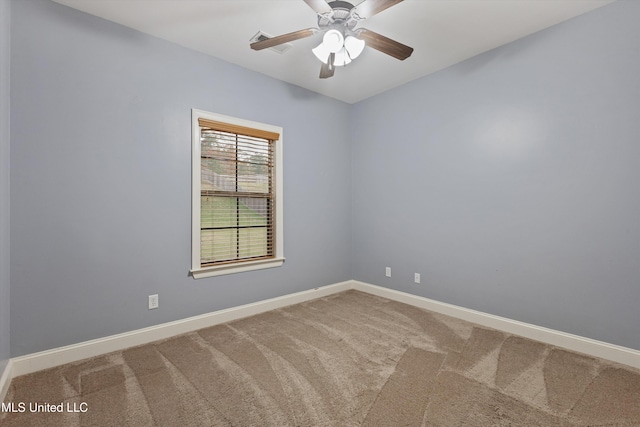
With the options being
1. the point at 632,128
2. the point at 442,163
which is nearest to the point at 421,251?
the point at 442,163

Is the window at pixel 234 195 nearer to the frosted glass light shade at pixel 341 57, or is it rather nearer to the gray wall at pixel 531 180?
the frosted glass light shade at pixel 341 57

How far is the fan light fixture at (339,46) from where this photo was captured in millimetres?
2094

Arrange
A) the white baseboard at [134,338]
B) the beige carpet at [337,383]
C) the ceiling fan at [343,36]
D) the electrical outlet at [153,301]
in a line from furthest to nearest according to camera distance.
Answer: the electrical outlet at [153,301] → the white baseboard at [134,338] → the ceiling fan at [343,36] → the beige carpet at [337,383]

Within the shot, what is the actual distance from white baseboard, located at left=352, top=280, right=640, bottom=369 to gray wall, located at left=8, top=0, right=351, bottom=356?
79.0 inches

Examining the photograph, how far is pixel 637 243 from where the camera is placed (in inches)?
85.8

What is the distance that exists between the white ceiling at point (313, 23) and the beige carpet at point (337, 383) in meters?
2.84

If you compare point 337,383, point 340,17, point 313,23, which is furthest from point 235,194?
point 337,383

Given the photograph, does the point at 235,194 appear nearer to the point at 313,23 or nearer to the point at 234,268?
the point at 234,268

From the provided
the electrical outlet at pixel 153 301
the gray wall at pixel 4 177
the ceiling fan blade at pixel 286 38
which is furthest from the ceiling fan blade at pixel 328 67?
the electrical outlet at pixel 153 301

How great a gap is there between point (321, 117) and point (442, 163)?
5.78 ft

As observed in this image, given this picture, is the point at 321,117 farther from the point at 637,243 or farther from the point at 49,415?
the point at 49,415

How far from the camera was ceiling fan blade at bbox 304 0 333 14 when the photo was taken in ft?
5.93

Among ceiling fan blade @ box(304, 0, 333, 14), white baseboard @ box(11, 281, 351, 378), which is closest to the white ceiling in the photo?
ceiling fan blade @ box(304, 0, 333, 14)

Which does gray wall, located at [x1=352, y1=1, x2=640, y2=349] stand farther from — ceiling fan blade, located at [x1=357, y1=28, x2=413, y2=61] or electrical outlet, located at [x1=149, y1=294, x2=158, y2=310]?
electrical outlet, located at [x1=149, y1=294, x2=158, y2=310]
